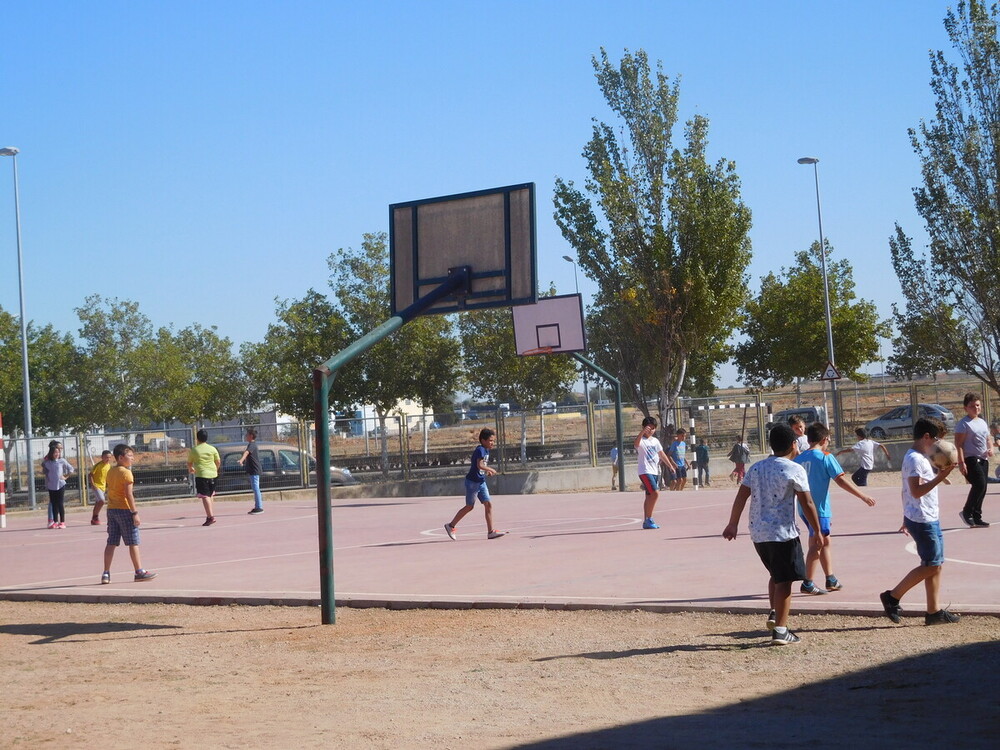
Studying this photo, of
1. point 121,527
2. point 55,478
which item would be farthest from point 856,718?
point 55,478

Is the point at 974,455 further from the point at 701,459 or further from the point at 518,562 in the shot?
the point at 701,459

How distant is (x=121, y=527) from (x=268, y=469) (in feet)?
65.7

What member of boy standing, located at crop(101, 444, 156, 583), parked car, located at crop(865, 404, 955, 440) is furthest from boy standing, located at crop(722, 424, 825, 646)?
parked car, located at crop(865, 404, 955, 440)

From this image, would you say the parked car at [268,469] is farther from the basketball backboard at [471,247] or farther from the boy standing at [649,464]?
the basketball backboard at [471,247]

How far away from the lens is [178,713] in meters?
7.53

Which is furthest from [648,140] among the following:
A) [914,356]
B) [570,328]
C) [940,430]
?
[940,430]

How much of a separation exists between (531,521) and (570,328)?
12.3 metres

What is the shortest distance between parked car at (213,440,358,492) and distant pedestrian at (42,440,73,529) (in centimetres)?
809

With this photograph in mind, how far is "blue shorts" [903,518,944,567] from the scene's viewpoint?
9039 millimetres

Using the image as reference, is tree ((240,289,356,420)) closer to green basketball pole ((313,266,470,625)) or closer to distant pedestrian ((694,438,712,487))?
distant pedestrian ((694,438,712,487))

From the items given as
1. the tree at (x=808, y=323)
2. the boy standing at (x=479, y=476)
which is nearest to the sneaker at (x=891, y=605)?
the boy standing at (x=479, y=476)

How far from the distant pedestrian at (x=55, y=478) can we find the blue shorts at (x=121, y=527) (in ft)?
37.1

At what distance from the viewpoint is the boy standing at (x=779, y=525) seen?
8578 mm

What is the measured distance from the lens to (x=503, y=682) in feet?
26.6
